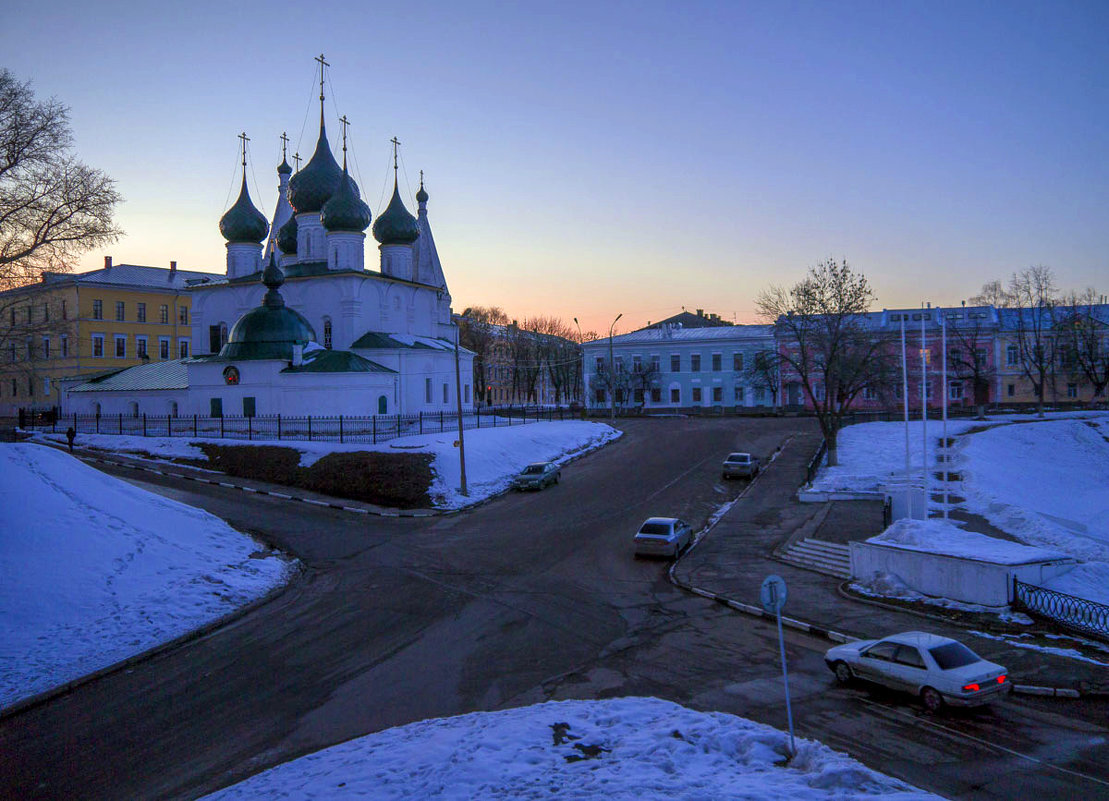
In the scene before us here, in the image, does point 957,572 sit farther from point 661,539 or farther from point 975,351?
point 975,351

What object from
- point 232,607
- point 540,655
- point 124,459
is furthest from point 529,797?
point 124,459

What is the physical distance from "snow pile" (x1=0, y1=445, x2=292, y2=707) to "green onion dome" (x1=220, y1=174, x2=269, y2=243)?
32.5 m

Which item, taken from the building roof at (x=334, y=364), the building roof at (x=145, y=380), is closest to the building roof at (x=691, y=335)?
the building roof at (x=334, y=364)

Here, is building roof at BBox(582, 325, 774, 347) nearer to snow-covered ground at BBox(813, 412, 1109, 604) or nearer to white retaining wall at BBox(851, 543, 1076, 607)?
snow-covered ground at BBox(813, 412, 1109, 604)

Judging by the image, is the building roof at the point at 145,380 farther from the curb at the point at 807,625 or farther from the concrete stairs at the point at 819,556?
the concrete stairs at the point at 819,556

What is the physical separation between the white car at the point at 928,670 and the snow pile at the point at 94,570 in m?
12.0

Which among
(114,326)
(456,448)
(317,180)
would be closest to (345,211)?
(317,180)

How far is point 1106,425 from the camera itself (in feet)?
146

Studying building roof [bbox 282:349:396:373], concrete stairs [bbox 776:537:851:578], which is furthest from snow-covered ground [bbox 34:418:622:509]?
concrete stairs [bbox 776:537:851:578]

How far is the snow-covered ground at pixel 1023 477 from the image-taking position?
1758 centimetres

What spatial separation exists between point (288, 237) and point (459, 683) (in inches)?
1743

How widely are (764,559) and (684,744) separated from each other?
41.3 feet

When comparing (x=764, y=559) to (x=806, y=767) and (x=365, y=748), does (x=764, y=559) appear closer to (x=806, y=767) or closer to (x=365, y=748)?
(x=806, y=767)

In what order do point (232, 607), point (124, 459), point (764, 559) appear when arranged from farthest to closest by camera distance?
point (124, 459)
point (764, 559)
point (232, 607)
